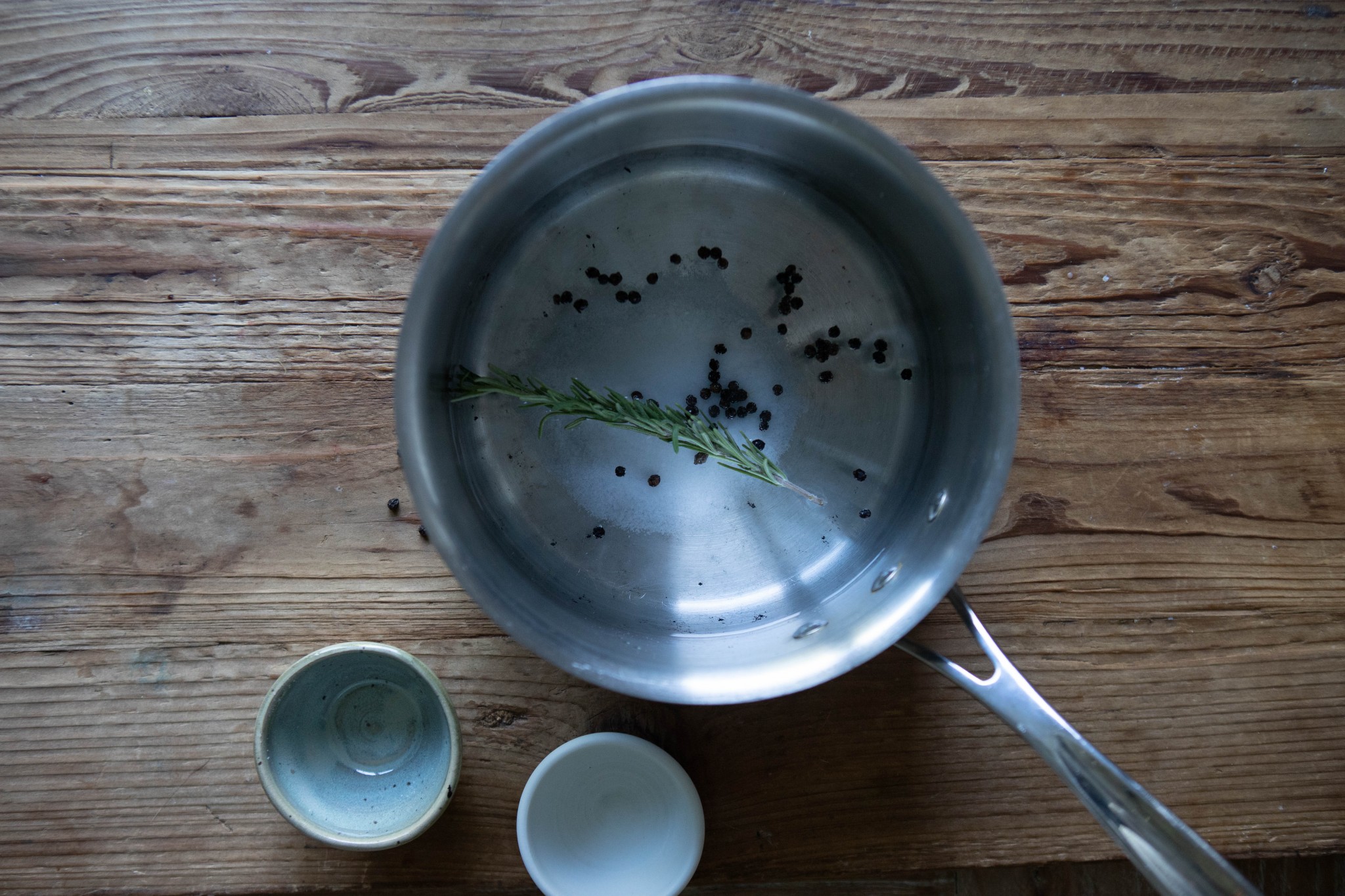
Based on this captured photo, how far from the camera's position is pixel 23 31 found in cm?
102

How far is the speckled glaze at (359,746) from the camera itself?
2.97 ft

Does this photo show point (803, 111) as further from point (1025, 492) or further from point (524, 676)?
point (524, 676)

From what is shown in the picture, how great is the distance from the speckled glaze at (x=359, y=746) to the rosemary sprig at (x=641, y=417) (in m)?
0.30

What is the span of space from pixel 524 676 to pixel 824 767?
14.2 inches

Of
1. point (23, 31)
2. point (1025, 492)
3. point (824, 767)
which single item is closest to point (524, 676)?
point (824, 767)

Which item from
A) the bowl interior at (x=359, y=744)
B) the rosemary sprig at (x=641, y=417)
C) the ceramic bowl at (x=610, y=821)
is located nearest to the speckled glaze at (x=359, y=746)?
the bowl interior at (x=359, y=744)

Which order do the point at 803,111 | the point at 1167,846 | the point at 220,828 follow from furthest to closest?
1. the point at 220,828
2. the point at 803,111
3. the point at 1167,846

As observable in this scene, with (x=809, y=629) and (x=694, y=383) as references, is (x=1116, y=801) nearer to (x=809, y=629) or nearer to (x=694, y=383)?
(x=809, y=629)

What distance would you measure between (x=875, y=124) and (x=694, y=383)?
0.38 metres

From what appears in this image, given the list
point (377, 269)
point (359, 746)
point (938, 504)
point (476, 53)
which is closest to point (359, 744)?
point (359, 746)

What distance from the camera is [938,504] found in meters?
0.91

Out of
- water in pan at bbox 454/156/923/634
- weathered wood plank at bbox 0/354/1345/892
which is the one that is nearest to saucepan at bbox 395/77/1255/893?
water in pan at bbox 454/156/923/634

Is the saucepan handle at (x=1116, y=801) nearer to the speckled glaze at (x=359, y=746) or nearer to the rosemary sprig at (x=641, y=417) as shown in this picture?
the rosemary sprig at (x=641, y=417)

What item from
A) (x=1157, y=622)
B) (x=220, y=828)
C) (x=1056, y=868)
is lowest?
(x=220, y=828)
